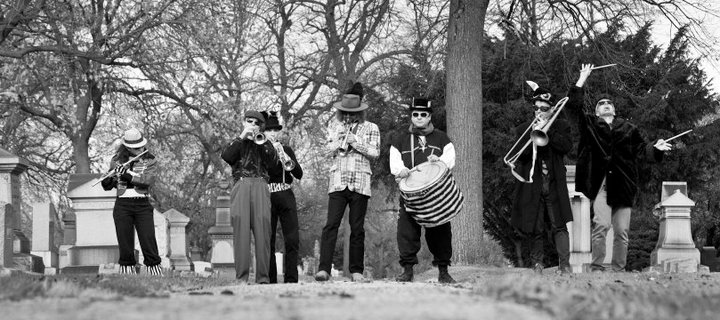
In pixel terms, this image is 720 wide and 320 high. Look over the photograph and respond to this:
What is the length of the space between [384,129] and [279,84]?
3.82 meters

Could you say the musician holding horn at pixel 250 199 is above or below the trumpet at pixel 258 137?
below

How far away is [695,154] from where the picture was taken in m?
28.9

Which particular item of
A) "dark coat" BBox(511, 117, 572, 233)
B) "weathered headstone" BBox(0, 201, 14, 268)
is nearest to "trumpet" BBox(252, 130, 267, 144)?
"dark coat" BBox(511, 117, 572, 233)

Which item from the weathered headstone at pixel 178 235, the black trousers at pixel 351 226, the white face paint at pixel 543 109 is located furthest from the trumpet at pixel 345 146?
the weathered headstone at pixel 178 235

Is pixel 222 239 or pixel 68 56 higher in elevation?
pixel 68 56

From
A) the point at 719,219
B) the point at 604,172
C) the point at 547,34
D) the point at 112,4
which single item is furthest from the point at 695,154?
the point at 604,172

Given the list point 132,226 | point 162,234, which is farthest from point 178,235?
point 132,226

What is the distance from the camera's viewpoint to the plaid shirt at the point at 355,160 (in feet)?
36.5

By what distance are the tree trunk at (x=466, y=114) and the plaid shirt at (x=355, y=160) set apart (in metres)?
5.75

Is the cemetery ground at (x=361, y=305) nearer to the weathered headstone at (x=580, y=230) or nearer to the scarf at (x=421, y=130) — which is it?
the scarf at (x=421, y=130)

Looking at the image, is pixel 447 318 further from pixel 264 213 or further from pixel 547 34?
pixel 547 34

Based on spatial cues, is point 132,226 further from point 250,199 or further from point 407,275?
point 407,275

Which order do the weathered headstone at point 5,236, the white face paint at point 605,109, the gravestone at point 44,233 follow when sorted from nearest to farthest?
the white face paint at point 605,109
the weathered headstone at point 5,236
the gravestone at point 44,233

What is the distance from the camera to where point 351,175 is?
11133 millimetres
